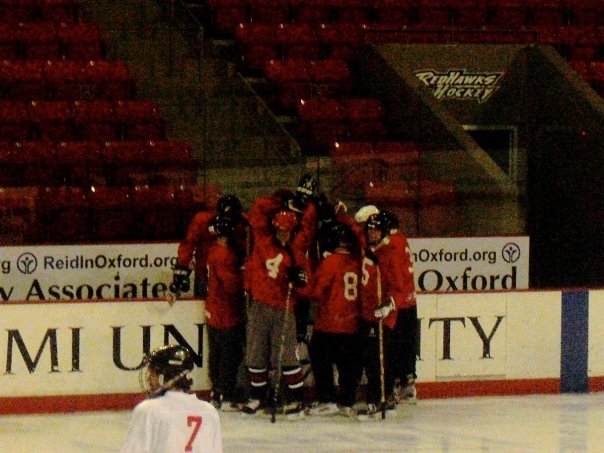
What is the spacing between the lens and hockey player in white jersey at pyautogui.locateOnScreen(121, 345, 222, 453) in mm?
4176

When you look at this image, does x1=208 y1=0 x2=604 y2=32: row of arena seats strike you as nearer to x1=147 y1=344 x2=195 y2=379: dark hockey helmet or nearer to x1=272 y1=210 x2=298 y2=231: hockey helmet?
x1=272 y1=210 x2=298 y2=231: hockey helmet

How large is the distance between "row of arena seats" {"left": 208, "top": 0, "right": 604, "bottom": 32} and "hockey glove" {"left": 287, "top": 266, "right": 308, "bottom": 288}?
17.0 ft

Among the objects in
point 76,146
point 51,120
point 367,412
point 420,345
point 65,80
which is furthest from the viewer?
point 65,80

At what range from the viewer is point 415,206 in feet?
33.1

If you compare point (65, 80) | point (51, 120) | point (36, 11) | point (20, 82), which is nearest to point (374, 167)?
point (51, 120)

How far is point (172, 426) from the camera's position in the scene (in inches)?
165

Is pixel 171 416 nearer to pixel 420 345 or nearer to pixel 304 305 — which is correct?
pixel 304 305

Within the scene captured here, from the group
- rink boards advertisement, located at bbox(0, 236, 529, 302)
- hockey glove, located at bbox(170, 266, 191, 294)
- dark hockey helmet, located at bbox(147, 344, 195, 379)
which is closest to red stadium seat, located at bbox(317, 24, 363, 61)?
rink boards advertisement, located at bbox(0, 236, 529, 302)

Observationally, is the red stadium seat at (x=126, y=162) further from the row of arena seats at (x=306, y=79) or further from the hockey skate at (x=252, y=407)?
the hockey skate at (x=252, y=407)

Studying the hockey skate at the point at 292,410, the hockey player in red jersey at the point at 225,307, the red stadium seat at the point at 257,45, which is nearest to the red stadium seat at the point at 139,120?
the red stadium seat at the point at 257,45

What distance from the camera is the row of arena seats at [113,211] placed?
9586mm

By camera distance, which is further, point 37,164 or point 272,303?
point 37,164

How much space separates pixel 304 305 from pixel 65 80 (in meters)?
3.86

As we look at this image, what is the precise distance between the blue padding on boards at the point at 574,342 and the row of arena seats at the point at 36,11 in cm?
547
